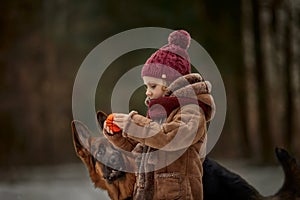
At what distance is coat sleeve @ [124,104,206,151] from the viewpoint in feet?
3.01

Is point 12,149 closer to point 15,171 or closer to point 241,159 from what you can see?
point 15,171

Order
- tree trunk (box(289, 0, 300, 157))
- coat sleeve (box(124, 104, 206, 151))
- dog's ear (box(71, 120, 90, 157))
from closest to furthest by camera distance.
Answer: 1. coat sleeve (box(124, 104, 206, 151))
2. dog's ear (box(71, 120, 90, 157))
3. tree trunk (box(289, 0, 300, 157))

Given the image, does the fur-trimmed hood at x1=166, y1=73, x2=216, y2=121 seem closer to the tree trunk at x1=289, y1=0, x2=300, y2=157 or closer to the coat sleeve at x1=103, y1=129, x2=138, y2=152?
the coat sleeve at x1=103, y1=129, x2=138, y2=152

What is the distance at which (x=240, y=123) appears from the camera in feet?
9.22

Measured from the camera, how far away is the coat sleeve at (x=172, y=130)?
92 cm

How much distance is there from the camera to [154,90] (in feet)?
3.20

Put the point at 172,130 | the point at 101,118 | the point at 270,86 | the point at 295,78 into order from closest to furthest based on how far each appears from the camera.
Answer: the point at 172,130 → the point at 101,118 → the point at 295,78 → the point at 270,86

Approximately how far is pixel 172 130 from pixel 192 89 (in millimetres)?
81

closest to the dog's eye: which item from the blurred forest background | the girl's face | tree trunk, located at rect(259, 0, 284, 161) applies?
the girl's face

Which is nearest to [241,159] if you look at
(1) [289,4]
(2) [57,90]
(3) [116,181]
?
(1) [289,4]

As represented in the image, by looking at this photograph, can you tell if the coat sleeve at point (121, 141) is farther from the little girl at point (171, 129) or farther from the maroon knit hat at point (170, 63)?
the maroon knit hat at point (170, 63)

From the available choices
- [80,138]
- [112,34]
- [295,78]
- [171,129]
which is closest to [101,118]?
[80,138]

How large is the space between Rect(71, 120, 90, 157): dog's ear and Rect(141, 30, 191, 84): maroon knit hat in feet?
0.50

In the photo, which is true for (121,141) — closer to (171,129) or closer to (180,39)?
(171,129)
